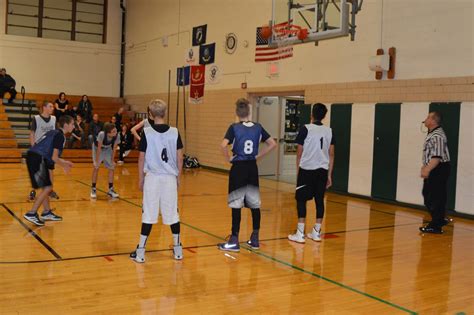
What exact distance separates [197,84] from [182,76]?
1030 mm

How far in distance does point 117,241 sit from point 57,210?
2397 mm

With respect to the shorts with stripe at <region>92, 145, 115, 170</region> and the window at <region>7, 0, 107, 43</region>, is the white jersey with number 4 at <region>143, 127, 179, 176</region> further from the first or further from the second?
the window at <region>7, 0, 107, 43</region>

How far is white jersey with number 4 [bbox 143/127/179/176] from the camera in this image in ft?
17.1

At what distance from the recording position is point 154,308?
13.6 feet

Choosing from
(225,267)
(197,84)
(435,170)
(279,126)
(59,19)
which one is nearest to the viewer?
(225,267)

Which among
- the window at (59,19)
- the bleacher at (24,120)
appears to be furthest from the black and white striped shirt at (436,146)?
the window at (59,19)

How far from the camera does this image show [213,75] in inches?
640

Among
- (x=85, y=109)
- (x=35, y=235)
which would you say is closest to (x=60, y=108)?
(x=85, y=109)

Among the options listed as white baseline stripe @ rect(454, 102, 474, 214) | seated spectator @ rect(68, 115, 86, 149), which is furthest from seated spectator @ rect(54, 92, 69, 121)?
white baseline stripe @ rect(454, 102, 474, 214)

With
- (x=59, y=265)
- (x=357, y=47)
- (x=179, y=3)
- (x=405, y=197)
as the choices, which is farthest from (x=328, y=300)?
(x=179, y=3)

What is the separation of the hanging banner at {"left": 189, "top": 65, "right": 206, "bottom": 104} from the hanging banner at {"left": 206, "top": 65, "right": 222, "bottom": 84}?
0.27 metres

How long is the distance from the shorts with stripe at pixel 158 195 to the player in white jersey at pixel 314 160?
1.98m

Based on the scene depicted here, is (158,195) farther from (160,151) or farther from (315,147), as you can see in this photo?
(315,147)

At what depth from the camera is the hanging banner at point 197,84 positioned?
16734mm
